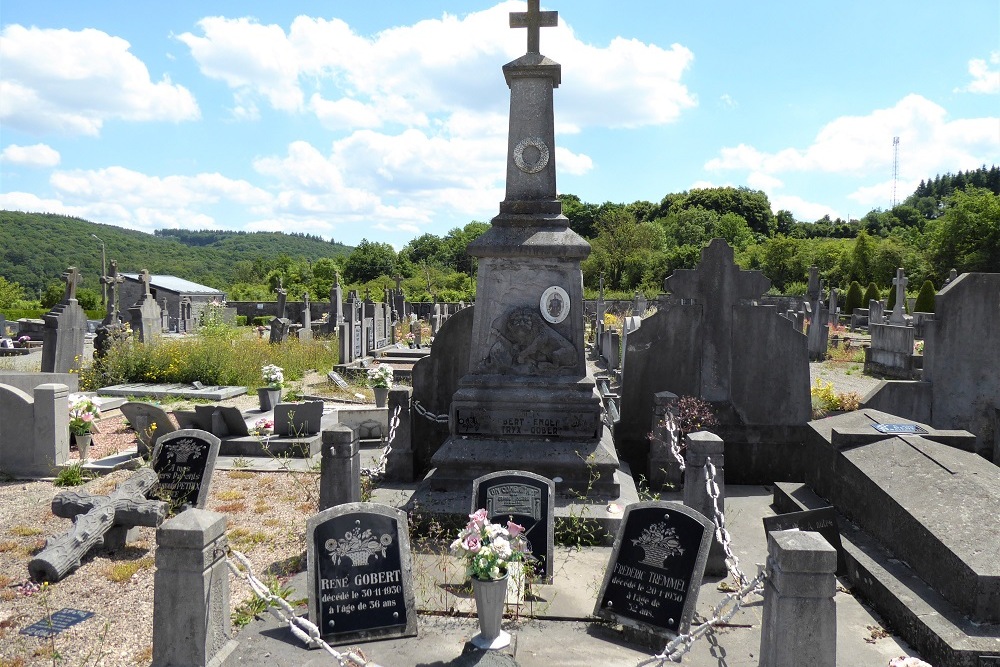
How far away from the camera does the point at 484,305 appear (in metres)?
7.88

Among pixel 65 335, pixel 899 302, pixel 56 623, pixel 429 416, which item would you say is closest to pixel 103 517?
pixel 56 623

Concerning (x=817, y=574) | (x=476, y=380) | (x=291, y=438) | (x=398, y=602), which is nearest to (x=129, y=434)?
(x=291, y=438)

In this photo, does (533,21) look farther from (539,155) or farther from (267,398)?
(267,398)

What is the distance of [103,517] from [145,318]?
16320mm

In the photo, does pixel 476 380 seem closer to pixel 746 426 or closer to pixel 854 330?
pixel 746 426

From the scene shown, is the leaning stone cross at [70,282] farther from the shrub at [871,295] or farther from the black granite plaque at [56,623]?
the shrub at [871,295]

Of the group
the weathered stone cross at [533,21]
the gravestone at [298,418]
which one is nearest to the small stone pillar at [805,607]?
the weathered stone cross at [533,21]

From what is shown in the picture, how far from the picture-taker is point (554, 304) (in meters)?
7.77

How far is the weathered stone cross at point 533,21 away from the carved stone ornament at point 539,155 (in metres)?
1.15

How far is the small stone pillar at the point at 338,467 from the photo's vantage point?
234 inches

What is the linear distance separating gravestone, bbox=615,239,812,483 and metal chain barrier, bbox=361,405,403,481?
3.07 meters

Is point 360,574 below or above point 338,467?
below

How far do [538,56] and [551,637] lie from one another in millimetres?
6431

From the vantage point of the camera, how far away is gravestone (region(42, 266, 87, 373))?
15.0 metres
